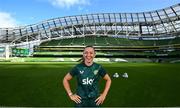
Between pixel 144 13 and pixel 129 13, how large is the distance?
18.2 ft

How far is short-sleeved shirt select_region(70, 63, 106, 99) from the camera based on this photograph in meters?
9.69

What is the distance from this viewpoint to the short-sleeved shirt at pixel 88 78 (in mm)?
9688

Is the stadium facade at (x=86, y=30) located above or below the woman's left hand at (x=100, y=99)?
above

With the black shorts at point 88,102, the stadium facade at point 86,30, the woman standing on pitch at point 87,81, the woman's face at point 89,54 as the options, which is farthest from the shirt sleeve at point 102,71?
the stadium facade at point 86,30

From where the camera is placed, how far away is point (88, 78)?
31.9ft

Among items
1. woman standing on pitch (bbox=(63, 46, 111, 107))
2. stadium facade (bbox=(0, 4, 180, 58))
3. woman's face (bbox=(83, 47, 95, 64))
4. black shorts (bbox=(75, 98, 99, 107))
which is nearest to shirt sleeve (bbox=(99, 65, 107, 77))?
woman standing on pitch (bbox=(63, 46, 111, 107))

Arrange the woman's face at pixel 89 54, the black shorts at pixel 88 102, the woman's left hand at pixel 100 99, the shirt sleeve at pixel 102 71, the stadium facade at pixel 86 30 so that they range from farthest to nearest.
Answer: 1. the stadium facade at pixel 86 30
2. the shirt sleeve at pixel 102 71
3. the black shorts at pixel 88 102
4. the woman's face at pixel 89 54
5. the woman's left hand at pixel 100 99

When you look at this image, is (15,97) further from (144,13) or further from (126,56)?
(144,13)

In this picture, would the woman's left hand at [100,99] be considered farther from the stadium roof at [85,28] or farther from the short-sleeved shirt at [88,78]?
the stadium roof at [85,28]

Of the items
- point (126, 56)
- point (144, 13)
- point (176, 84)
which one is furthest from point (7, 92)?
point (144, 13)

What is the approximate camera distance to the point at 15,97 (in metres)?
25.8

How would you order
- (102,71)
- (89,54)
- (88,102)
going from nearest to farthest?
(89,54), (88,102), (102,71)

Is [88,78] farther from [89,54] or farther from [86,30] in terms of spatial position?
[86,30]

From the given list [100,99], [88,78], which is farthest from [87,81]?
[100,99]
